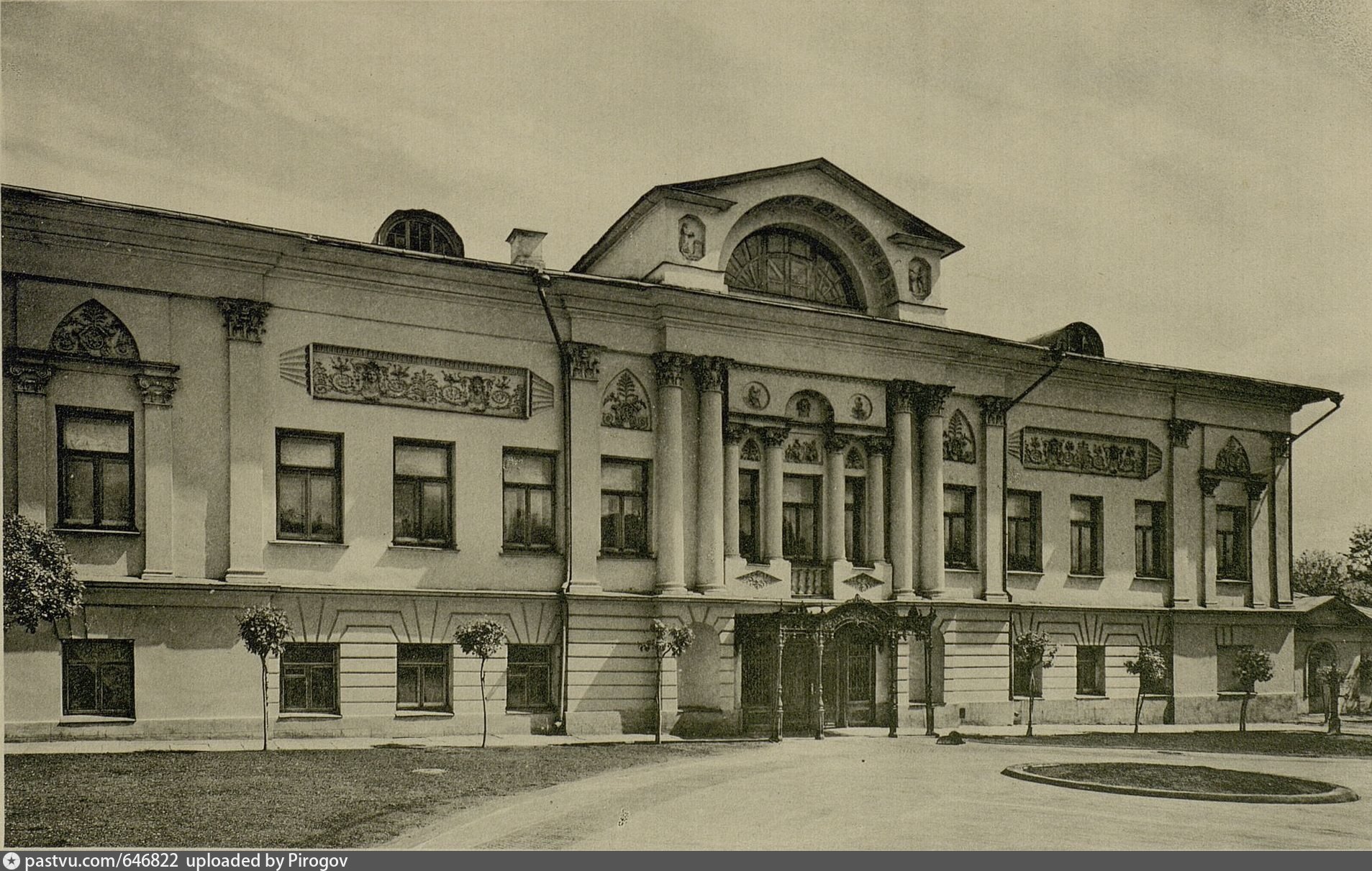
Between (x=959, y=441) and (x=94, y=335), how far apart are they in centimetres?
1626

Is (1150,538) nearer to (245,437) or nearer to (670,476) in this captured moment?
(670,476)

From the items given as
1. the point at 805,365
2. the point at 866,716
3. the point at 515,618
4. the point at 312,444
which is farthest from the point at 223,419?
the point at 866,716

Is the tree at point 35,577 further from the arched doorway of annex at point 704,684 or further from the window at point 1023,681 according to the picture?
the window at point 1023,681

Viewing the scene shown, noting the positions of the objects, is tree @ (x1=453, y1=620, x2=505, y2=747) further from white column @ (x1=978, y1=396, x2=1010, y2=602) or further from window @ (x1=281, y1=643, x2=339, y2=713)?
white column @ (x1=978, y1=396, x2=1010, y2=602)

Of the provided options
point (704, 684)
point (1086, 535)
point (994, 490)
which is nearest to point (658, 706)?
point (704, 684)

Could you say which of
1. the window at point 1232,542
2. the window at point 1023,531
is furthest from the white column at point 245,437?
the window at point 1232,542

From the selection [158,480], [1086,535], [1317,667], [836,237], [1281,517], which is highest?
[836,237]

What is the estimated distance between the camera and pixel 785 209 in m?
23.3

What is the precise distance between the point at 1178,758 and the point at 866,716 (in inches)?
229

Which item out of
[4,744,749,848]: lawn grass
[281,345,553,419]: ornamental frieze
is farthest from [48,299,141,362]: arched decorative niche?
[4,744,749,848]: lawn grass

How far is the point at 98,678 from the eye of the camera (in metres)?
16.8

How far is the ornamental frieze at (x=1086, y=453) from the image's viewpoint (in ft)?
86.0

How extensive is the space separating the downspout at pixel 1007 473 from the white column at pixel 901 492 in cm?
250

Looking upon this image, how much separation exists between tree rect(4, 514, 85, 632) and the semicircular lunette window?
12.3 metres
